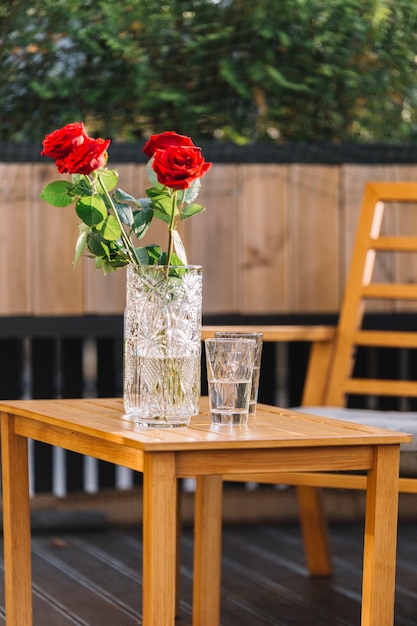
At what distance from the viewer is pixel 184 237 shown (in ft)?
10.8

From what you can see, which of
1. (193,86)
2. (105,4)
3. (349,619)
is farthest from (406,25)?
(349,619)

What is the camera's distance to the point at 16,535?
79.1 inches

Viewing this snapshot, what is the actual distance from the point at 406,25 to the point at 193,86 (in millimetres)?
744

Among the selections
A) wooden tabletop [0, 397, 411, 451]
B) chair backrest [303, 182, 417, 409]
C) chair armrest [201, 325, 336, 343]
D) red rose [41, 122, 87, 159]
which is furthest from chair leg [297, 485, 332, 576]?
red rose [41, 122, 87, 159]

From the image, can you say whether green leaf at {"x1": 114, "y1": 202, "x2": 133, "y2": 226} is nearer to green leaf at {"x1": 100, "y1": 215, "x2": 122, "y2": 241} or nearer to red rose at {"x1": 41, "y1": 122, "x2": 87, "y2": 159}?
green leaf at {"x1": 100, "y1": 215, "x2": 122, "y2": 241}

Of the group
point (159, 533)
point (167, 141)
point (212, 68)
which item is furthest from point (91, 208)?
point (212, 68)

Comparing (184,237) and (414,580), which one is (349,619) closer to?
(414,580)

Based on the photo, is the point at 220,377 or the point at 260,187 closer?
the point at 220,377

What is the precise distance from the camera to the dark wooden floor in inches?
97.3

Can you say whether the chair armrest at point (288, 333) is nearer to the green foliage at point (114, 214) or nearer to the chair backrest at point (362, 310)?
Result: the chair backrest at point (362, 310)

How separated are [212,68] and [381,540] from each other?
2.15m

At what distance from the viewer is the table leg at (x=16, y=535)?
201cm

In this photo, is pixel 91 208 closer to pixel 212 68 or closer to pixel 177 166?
pixel 177 166

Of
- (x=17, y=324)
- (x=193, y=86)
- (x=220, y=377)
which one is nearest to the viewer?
(x=220, y=377)
